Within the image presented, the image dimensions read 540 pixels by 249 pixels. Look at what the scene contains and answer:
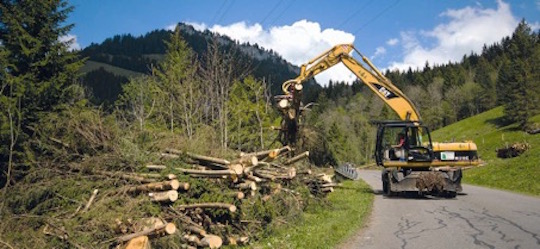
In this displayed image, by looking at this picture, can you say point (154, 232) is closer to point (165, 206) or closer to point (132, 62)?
point (165, 206)

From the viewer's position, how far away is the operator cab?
628 inches

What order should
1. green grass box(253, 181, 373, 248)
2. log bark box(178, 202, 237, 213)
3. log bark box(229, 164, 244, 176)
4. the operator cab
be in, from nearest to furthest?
green grass box(253, 181, 373, 248), log bark box(178, 202, 237, 213), log bark box(229, 164, 244, 176), the operator cab

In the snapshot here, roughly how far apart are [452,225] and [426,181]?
5.76 metres

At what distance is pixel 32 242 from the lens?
6.66m

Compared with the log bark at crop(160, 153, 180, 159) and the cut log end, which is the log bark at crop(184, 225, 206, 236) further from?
the log bark at crop(160, 153, 180, 159)

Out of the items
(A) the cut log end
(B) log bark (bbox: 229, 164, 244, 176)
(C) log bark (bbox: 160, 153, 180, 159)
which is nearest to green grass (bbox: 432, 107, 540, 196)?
(B) log bark (bbox: 229, 164, 244, 176)

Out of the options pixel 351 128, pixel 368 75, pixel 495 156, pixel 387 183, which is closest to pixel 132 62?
pixel 351 128

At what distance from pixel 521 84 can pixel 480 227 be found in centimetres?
5204

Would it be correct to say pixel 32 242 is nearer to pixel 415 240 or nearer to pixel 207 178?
pixel 207 178

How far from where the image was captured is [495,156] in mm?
39469

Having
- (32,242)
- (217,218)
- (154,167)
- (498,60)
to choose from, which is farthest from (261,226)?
(498,60)

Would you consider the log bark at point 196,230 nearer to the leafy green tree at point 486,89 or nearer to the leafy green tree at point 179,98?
the leafy green tree at point 179,98

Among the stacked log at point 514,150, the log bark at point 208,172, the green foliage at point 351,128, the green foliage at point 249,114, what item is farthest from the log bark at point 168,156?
the stacked log at point 514,150

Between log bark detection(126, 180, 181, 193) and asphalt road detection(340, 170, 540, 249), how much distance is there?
3195mm
